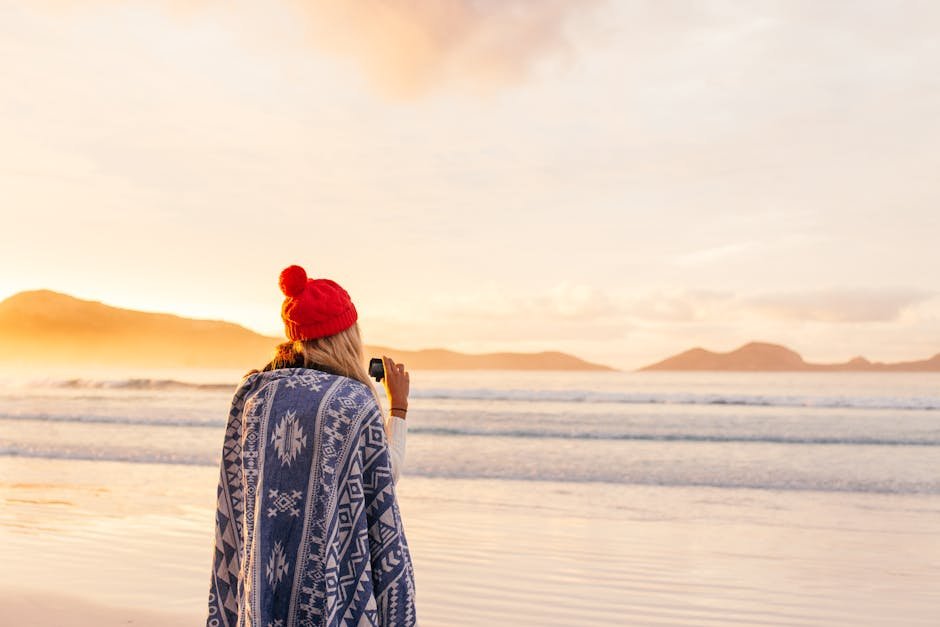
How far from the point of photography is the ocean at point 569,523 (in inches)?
208

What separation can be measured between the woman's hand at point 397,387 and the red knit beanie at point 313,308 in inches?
7.3

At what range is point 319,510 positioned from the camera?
222cm

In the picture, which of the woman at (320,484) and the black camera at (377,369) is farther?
the black camera at (377,369)

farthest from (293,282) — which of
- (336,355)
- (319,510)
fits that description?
(319,510)

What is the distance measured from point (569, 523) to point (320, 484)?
6099 mm

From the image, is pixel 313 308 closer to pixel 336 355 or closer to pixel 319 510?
pixel 336 355

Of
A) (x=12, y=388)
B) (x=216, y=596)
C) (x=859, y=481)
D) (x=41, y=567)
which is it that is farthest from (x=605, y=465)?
(x=12, y=388)

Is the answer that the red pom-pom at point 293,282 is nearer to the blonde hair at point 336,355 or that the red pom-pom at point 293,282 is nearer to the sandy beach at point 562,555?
the blonde hair at point 336,355

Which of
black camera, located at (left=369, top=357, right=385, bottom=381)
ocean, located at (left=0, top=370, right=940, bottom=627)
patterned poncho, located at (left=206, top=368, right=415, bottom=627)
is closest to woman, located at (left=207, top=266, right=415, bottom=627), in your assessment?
patterned poncho, located at (left=206, top=368, right=415, bottom=627)

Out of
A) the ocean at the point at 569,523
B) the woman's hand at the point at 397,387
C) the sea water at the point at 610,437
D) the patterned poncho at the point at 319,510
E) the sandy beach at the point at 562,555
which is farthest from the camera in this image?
the sea water at the point at 610,437

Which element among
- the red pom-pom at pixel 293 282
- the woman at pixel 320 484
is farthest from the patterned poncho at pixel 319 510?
the red pom-pom at pixel 293 282

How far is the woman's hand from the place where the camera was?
2328mm

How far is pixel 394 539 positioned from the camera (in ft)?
7.30

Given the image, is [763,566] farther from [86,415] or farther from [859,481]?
[86,415]
